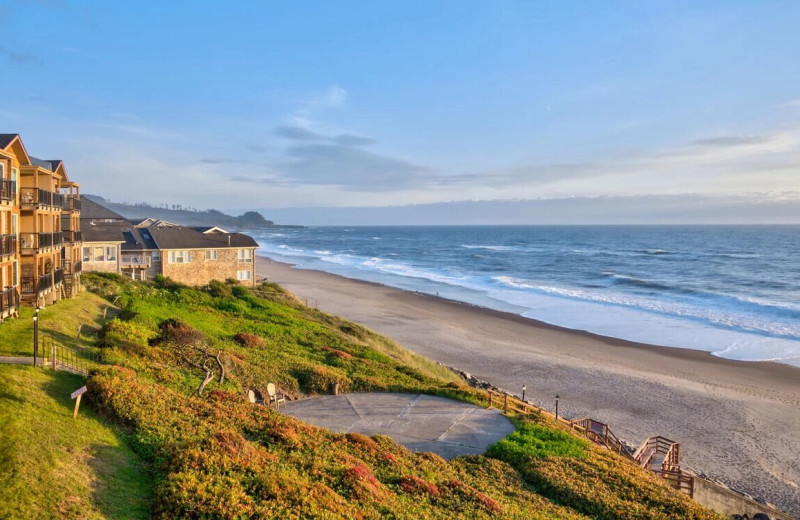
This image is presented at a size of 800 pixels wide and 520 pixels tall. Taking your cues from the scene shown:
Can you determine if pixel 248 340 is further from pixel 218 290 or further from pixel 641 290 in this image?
pixel 641 290

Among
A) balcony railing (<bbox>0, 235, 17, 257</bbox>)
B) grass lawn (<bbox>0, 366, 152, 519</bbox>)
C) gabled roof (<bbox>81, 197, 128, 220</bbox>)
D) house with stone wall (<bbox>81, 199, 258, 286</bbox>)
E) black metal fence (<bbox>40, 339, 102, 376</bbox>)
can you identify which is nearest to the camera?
grass lawn (<bbox>0, 366, 152, 519</bbox>)

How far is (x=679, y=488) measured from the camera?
16250 mm

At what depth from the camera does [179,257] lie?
146 feet

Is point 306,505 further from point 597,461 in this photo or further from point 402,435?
point 597,461

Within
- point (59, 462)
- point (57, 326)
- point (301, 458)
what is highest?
point (57, 326)

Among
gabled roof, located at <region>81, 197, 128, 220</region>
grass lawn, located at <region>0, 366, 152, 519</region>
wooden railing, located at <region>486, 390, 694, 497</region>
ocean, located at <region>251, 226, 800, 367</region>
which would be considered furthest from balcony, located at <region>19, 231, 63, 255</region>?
ocean, located at <region>251, 226, 800, 367</region>

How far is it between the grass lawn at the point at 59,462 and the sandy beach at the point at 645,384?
19.6 m

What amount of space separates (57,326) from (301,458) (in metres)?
13.4

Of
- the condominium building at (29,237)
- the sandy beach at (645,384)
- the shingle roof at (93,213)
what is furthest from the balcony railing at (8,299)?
the shingle roof at (93,213)

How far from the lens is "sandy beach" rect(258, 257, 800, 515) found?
68.9ft

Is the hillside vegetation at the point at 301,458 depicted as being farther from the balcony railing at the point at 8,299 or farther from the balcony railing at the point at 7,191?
the balcony railing at the point at 7,191

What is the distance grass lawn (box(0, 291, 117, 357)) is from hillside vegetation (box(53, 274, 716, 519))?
1.15m

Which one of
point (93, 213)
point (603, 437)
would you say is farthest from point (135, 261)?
point (603, 437)

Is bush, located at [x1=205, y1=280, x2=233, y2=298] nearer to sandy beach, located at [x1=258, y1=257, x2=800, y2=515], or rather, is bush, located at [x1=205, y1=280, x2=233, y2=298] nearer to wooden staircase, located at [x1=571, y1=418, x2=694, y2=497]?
sandy beach, located at [x1=258, y1=257, x2=800, y2=515]
